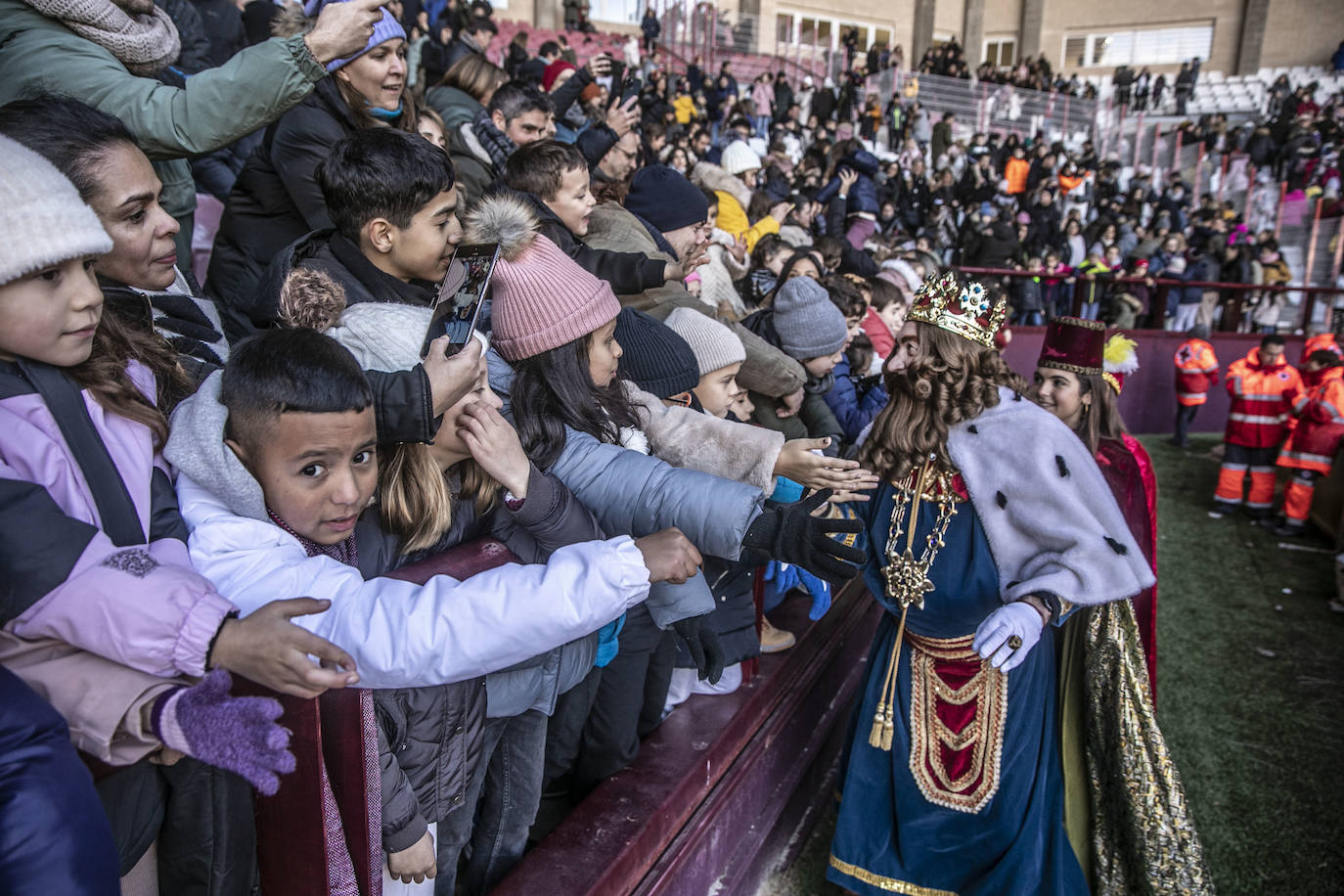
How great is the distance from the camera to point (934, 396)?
8.63ft

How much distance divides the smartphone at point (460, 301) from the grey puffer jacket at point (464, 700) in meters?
0.31

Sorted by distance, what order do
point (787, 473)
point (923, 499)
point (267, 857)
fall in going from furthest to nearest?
point (923, 499), point (787, 473), point (267, 857)

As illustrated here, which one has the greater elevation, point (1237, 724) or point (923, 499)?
point (923, 499)

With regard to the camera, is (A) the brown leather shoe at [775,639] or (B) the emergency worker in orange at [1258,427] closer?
(A) the brown leather shoe at [775,639]

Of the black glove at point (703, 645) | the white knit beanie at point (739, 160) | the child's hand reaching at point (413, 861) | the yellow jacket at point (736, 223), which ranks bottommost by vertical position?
the child's hand reaching at point (413, 861)

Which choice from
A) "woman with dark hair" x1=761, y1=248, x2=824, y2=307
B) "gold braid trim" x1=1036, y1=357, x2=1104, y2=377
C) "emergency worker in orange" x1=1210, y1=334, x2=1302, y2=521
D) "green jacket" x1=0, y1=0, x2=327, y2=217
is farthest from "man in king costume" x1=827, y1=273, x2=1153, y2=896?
"emergency worker in orange" x1=1210, y1=334, x2=1302, y2=521

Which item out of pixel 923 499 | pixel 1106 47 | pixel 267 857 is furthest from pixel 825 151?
pixel 1106 47

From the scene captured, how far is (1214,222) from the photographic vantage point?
54.5ft

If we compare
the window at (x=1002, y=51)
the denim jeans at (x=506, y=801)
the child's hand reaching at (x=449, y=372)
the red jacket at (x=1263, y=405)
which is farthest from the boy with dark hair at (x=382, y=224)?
the window at (x=1002, y=51)

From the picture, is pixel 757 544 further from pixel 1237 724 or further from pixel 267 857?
pixel 1237 724

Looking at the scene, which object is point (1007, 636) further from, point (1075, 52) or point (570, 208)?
point (1075, 52)

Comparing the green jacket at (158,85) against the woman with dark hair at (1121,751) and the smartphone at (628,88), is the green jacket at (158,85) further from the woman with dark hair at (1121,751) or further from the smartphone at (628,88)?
the smartphone at (628,88)

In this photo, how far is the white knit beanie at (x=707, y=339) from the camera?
2.72 m

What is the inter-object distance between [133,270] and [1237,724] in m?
4.93
